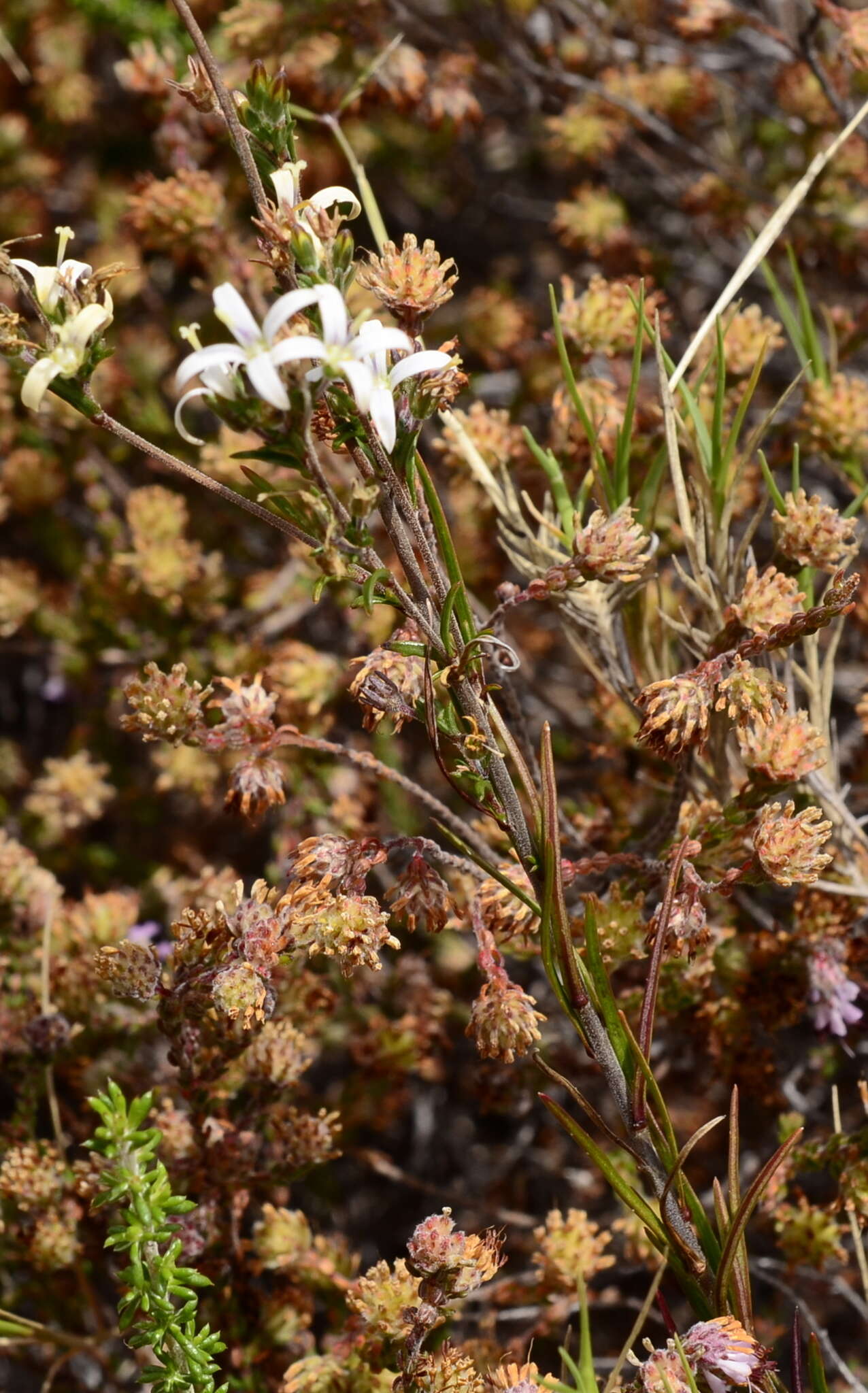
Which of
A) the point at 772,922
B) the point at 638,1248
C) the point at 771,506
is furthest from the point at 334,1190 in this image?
the point at 771,506

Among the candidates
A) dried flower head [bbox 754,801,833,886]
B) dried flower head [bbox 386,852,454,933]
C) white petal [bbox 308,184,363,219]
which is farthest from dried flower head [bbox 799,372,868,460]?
dried flower head [bbox 386,852,454,933]

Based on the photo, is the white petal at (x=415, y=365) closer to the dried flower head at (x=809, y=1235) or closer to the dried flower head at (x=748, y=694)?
the dried flower head at (x=748, y=694)

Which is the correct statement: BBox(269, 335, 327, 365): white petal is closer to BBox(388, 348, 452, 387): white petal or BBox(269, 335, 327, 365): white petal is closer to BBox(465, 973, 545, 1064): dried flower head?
BBox(388, 348, 452, 387): white petal

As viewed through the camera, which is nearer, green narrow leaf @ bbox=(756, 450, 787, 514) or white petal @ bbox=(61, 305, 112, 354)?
white petal @ bbox=(61, 305, 112, 354)

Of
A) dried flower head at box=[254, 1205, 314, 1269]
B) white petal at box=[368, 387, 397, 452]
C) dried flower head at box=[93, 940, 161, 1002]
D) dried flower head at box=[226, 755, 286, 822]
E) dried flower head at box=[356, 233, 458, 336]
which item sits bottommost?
dried flower head at box=[254, 1205, 314, 1269]

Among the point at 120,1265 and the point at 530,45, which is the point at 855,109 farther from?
the point at 120,1265

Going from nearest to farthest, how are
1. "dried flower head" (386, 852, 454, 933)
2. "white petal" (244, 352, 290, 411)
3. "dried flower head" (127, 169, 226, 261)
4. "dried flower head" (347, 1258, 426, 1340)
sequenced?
"white petal" (244, 352, 290, 411) < "dried flower head" (386, 852, 454, 933) < "dried flower head" (347, 1258, 426, 1340) < "dried flower head" (127, 169, 226, 261)

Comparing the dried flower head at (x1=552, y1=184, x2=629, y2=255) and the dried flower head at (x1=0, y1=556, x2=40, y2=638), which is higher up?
the dried flower head at (x1=552, y1=184, x2=629, y2=255)

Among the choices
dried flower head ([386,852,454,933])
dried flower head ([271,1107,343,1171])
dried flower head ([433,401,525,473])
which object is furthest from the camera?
dried flower head ([433,401,525,473])
